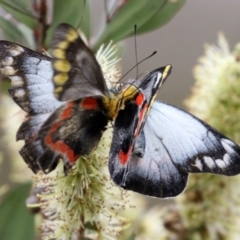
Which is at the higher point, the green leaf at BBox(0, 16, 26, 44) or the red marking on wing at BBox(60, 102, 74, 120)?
the green leaf at BBox(0, 16, 26, 44)

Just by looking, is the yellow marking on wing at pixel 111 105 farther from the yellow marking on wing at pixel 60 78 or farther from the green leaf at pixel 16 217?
the green leaf at pixel 16 217

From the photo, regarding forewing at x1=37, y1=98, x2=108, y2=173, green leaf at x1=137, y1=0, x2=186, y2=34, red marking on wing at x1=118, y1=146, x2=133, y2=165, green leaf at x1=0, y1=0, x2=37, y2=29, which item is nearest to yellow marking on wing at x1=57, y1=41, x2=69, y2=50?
forewing at x1=37, y1=98, x2=108, y2=173

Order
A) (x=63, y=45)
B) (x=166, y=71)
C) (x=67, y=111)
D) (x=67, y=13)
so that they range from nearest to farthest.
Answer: (x=63, y=45)
(x=67, y=111)
(x=166, y=71)
(x=67, y=13)

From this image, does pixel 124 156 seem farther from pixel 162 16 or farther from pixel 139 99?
pixel 162 16

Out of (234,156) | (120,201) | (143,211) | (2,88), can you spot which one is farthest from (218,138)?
(143,211)

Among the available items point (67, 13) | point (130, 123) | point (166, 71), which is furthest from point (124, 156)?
point (67, 13)

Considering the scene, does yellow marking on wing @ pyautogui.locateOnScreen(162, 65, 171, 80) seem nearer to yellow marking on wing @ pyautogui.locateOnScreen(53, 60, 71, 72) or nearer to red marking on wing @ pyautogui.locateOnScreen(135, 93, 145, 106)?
red marking on wing @ pyautogui.locateOnScreen(135, 93, 145, 106)

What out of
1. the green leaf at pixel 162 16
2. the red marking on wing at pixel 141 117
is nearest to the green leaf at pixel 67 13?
the green leaf at pixel 162 16
